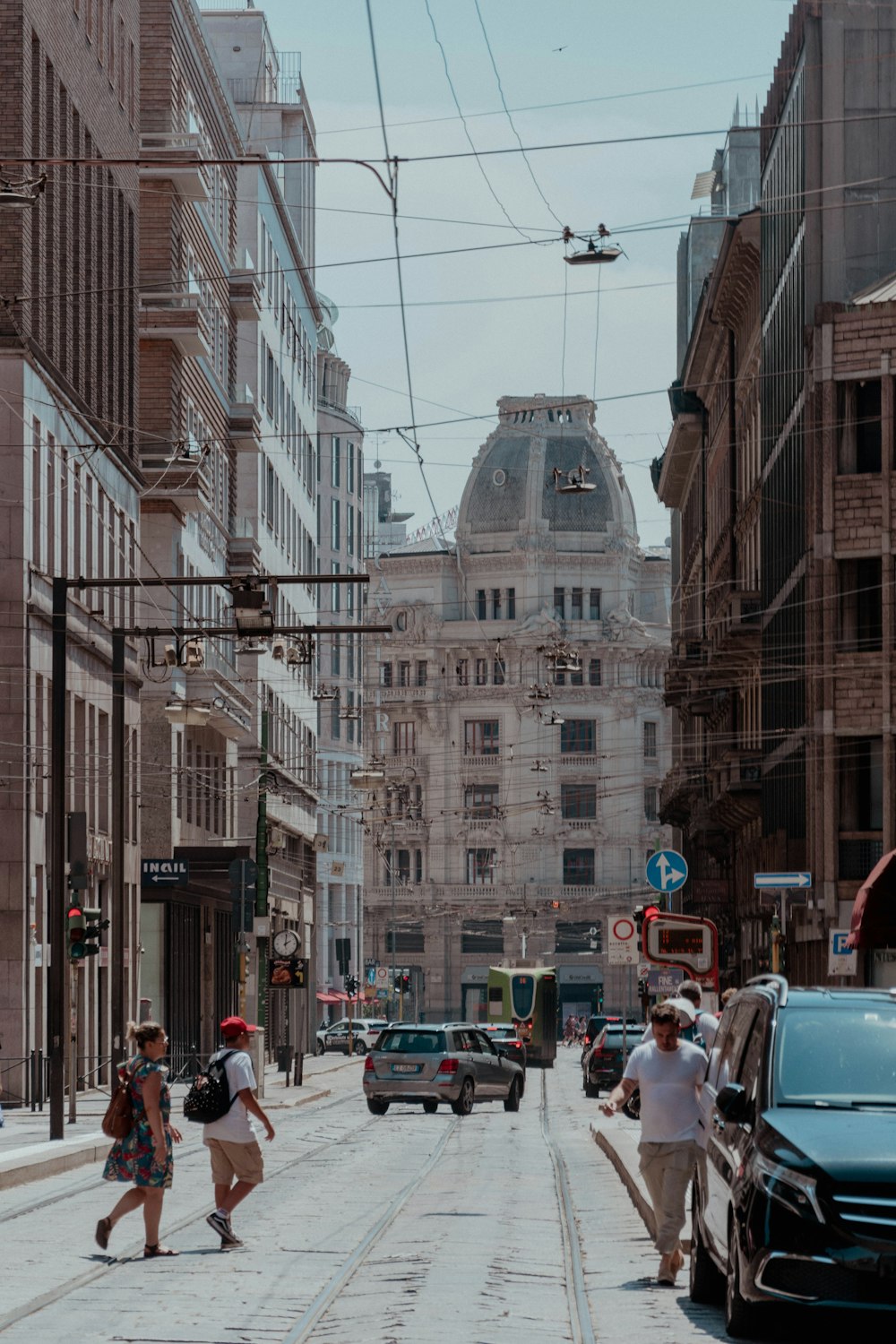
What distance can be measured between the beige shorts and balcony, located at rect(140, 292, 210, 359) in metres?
39.5

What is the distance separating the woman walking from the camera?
1603 cm

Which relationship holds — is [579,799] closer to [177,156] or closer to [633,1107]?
[177,156]

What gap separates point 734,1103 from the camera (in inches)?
477

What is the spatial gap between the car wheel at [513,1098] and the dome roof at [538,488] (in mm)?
Result: 84900

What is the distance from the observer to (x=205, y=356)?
60.1 m

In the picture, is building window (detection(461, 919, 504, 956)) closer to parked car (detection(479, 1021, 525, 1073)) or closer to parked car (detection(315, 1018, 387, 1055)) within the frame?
parked car (detection(315, 1018, 387, 1055))

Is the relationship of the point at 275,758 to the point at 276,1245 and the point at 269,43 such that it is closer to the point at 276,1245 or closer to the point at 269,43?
the point at 269,43

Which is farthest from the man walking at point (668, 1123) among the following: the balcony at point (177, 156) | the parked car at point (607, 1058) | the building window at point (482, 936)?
the building window at point (482, 936)

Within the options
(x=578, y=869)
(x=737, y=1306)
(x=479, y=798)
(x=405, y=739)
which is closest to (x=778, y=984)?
(x=737, y=1306)

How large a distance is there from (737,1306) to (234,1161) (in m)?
5.82

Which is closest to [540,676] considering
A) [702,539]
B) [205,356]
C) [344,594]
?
[344,594]

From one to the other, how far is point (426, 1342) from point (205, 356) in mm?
49899

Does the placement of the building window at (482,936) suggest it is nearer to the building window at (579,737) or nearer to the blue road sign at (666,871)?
the building window at (579,737)

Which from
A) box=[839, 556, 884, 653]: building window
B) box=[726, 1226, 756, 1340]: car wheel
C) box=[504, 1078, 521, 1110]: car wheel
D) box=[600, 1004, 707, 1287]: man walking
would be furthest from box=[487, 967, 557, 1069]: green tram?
box=[726, 1226, 756, 1340]: car wheel
